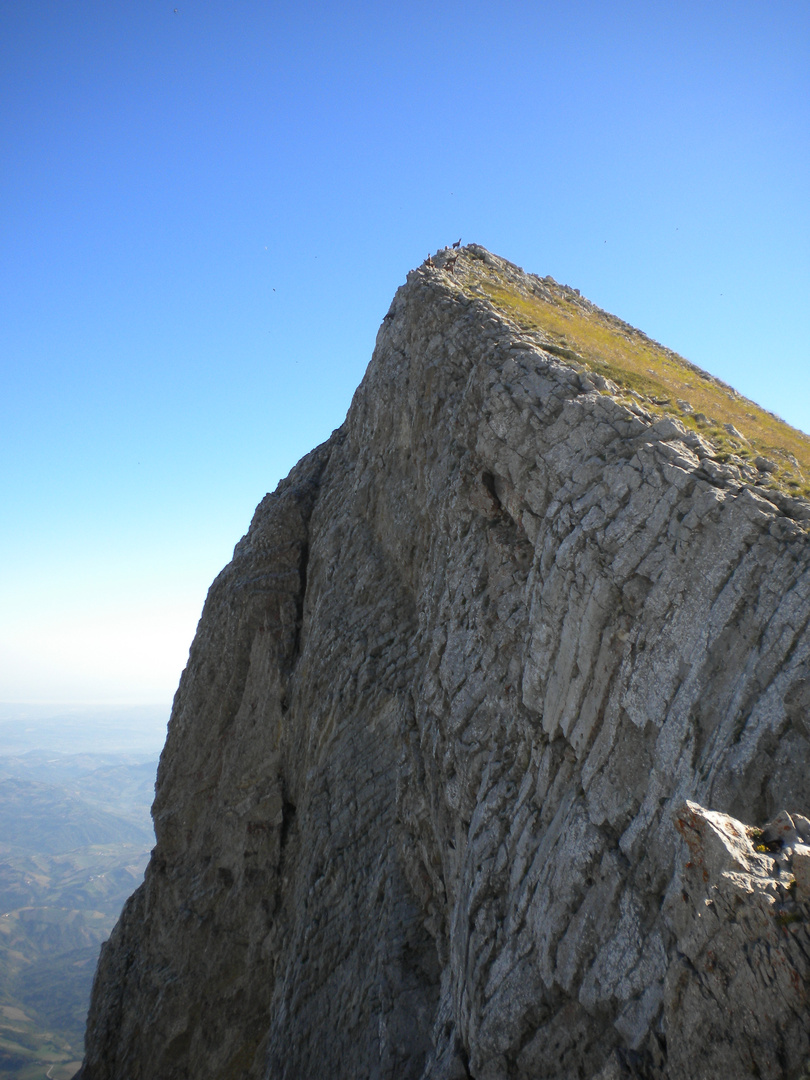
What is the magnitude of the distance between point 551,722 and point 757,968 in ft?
21.7

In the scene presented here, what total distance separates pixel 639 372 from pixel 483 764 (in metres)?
14.1

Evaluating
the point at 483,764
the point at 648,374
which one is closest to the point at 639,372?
the point at 648,374

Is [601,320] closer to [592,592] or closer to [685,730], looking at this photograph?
[592,592]

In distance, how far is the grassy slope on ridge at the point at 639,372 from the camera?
14.3m

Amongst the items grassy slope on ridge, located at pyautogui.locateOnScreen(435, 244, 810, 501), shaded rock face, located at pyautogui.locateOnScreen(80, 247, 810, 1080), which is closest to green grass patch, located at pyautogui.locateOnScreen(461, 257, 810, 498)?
grassy slope on ridge, located at pyautogui.locateOnScreen(435, 244, 810, 501)

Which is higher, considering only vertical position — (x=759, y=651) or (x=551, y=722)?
(x=759, y=651)

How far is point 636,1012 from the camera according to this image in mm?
9453

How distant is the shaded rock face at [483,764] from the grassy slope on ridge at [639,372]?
1069 mm

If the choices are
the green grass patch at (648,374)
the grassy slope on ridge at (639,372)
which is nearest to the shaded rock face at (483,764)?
the grassy slope on ridge at (639,372)

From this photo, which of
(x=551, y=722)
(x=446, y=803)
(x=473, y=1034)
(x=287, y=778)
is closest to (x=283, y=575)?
(x=287, y=778)

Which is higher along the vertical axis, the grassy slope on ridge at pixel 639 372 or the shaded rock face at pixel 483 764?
the grassy slope on ridge at pixel 639 372

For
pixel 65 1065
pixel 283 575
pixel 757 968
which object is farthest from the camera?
pixel 65 1065

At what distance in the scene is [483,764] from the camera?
16328mm

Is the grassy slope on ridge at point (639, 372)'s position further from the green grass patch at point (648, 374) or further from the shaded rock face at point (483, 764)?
the shaded rock face at point (483, 764)
